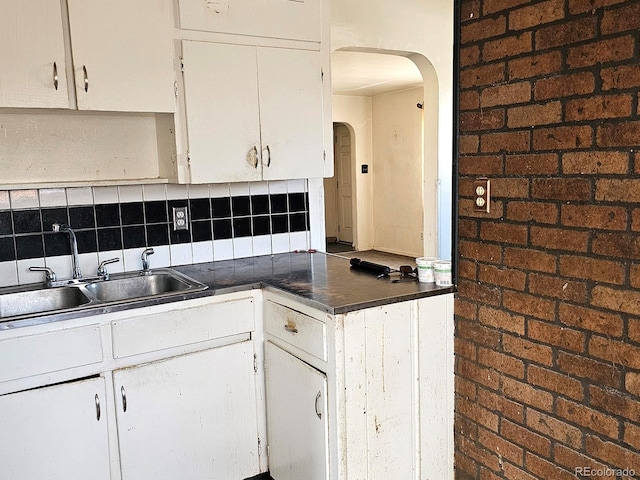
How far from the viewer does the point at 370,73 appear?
6.10 metres

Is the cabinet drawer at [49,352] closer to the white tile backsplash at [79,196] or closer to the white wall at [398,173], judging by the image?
the white tile backsplash at [79,196]

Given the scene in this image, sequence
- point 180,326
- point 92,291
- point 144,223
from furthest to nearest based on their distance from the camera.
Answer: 1. point 144,223
2. point 92,291
3. point 180,326

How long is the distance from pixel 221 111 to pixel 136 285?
2.84 feet

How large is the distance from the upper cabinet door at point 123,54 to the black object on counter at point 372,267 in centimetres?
105

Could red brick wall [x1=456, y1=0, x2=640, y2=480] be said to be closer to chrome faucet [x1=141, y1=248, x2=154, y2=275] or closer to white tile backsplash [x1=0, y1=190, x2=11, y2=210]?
chrome faucet [x1=141, y1=248, x2=154, y2=275]

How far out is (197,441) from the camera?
218cm

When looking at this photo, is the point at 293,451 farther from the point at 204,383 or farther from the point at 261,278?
the point at 261,278

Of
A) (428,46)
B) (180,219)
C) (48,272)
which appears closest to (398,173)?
(428,46)

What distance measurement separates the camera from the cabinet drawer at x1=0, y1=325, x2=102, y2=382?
182 centimetres

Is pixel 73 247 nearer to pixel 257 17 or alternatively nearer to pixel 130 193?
pixel 130 193

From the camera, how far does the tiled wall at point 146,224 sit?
234 centimetres

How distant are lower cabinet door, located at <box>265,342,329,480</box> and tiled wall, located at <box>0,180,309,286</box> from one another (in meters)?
0.75

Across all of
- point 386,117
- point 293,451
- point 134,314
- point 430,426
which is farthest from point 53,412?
point 386,117

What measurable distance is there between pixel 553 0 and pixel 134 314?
171cm
